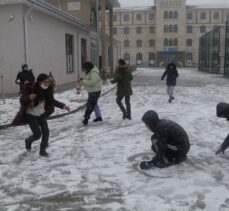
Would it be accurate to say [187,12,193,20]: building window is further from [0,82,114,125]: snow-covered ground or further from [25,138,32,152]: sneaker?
[25,138,32,152]: sneaker

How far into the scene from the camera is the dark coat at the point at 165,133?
5.64 m

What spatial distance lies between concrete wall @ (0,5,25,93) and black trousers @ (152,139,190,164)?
464 inches

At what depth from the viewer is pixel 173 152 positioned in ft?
19.1

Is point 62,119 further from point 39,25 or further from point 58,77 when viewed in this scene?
point 58,77

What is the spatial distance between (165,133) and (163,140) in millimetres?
116

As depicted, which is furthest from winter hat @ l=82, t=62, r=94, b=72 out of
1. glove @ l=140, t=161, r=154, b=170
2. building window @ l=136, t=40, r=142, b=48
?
building window @ l=136, t=40, r=142, b=48

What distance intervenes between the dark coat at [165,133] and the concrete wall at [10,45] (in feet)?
38.7

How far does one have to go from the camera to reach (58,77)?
21500 mm

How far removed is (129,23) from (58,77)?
5807cm

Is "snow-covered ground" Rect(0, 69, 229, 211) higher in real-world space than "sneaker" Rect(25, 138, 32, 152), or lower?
lower

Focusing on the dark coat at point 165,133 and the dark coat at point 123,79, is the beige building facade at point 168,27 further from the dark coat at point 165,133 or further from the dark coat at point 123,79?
the dark coat at point 165,133

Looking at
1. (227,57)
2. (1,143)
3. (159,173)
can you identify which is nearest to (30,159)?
(1,143)

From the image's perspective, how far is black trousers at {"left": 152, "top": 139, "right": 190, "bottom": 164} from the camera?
5746 mm

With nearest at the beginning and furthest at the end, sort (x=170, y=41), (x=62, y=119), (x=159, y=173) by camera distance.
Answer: (x=159, y=173) < (x=62, y=119) < (x=170, y=41)
